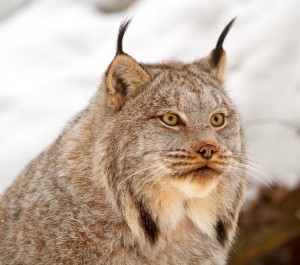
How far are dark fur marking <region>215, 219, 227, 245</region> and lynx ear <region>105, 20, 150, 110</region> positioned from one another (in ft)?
3.12

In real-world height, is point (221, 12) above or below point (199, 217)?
above

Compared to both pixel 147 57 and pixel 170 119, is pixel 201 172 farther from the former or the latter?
pixel 147 57

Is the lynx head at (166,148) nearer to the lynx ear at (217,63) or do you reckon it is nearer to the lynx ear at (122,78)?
the lynx ear at (122,78)

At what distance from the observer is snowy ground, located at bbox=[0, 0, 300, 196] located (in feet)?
25.1

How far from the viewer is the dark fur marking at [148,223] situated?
432 centimetres

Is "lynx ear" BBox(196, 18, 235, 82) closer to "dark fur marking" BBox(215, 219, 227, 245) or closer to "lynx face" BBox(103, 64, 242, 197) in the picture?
"lynx face" BBox(103, 64, 242, 197)

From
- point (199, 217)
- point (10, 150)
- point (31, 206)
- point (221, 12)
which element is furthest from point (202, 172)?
point (221, 12)

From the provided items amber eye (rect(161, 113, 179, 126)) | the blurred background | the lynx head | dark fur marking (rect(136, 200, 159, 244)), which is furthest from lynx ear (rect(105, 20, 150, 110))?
the blurred background

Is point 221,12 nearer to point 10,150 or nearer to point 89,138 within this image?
point 10,150

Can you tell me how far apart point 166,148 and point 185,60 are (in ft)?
13.2

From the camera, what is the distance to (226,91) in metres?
4.74

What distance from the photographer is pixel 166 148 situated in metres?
4.17

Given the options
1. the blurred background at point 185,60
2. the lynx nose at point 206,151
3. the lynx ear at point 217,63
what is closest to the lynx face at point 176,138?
the lynx nose at point 206,151

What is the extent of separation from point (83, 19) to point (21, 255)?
16.3ft
